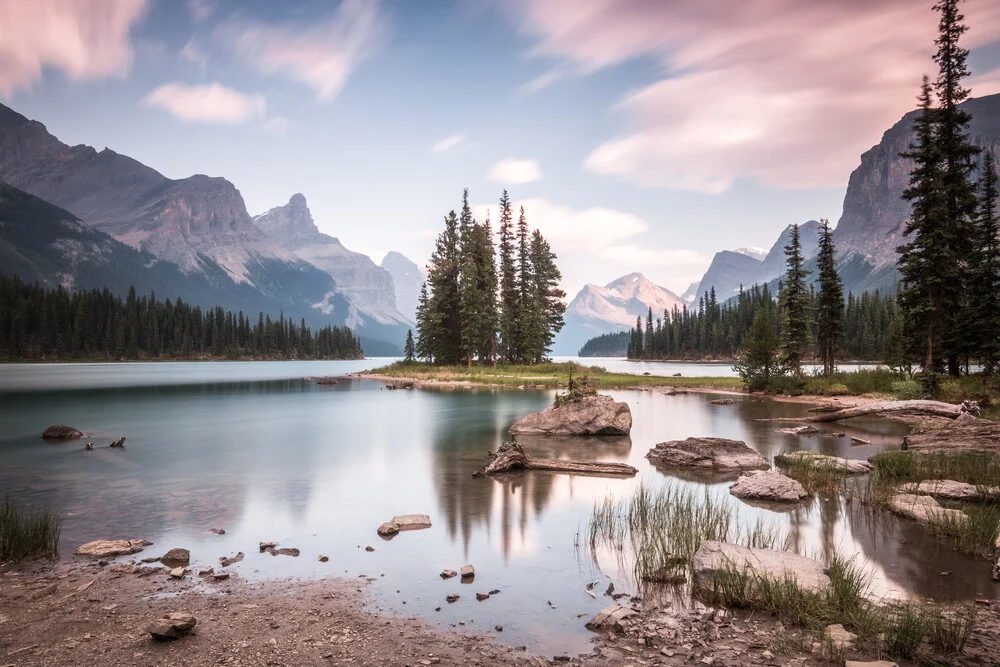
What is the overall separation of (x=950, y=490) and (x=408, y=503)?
49.8 feet

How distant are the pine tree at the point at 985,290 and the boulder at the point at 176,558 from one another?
42.4 m

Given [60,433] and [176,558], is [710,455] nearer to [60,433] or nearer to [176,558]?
[176,558]

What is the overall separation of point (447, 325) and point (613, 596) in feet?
237

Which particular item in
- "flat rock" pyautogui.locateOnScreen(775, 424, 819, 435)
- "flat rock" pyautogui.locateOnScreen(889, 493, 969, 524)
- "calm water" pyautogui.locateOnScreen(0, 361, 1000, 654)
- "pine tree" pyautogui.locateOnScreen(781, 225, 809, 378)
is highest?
"pine tree" pyautogui.locateOnScreen(781, 225, 809, 378)

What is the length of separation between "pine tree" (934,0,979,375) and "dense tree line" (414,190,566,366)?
50378 mm

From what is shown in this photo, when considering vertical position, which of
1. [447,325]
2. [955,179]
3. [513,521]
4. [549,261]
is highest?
Answer: [549,261]

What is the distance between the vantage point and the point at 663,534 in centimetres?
1166

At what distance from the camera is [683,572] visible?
962cm

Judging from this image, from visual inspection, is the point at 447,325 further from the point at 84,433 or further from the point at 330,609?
the point at 330,609

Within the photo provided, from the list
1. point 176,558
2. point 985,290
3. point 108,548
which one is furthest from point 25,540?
point 985,290

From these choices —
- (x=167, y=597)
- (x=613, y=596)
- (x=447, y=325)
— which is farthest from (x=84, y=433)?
(x=447, y=325)

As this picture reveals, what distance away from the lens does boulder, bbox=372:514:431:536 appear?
12.8m

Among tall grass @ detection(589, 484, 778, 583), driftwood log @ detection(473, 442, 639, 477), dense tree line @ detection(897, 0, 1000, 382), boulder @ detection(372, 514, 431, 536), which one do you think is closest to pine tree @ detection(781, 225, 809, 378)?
dense tree line @ detection(897, 0, 1000, 382)

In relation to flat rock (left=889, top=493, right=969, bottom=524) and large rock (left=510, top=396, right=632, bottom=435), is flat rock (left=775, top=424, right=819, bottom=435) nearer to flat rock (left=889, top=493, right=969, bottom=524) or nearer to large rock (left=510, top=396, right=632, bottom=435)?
large rock (left=510, top=396, right=632, bottom=435)
